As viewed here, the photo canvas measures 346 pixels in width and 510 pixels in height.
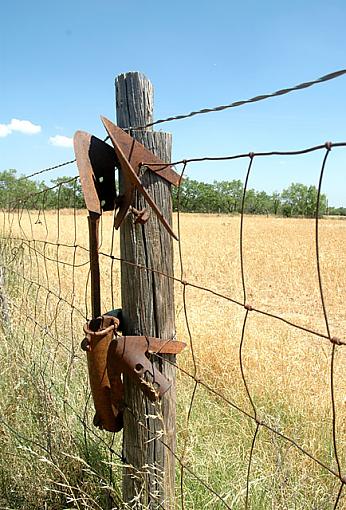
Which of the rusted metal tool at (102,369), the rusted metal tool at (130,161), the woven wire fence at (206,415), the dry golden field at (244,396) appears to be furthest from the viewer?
the dry golden field at (244,396)

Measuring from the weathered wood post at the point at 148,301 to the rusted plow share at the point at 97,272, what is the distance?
0.11ft

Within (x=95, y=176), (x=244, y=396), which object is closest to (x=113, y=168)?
(x=95, y=176)

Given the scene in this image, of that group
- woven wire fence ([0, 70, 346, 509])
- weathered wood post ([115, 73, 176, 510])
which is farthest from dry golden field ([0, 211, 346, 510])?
weathered wood post ([115, 73, 176, 510])

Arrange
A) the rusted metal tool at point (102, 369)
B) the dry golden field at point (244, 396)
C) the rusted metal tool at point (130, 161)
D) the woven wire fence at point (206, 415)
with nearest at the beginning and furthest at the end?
the rusted metal tool at point (130, 161) < the rusted metal tool at point (102, 369) < the woven wire fence at point (206, 415) < the dry golden field at point (244, 396)

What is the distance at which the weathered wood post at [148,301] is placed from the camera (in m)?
1.45

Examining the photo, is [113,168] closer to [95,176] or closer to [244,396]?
[95,176]

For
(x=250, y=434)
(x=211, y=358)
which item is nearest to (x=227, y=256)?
(x=211, y=358)

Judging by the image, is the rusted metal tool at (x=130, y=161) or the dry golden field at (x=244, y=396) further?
the dry golden field at (x=244, y=396)

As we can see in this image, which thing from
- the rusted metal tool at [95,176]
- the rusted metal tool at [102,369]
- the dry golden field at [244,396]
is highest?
the rusted metal tool at [95,176]

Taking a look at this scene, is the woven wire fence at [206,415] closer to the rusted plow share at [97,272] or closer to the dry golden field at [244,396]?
the dry golden field at [244,396]

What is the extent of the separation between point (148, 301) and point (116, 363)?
229mm

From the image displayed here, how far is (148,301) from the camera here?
1476 mm

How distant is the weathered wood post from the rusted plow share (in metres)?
0.03

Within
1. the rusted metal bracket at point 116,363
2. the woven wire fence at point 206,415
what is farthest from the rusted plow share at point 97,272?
the woven wire fence at point 206,415
